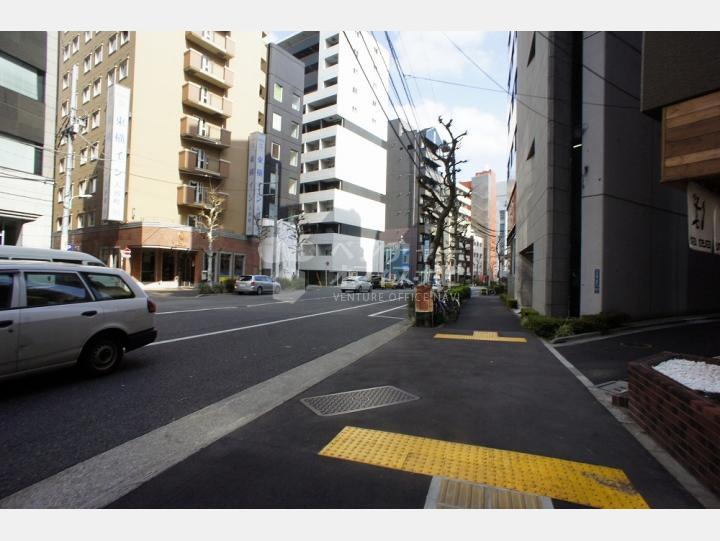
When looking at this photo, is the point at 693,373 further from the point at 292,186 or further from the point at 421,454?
→ the point at 292,186

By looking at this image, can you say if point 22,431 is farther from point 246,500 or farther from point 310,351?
point 310,351

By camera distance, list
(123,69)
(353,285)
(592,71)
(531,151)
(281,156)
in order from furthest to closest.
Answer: (281,156)
(353,285)
(123,69)
(531,151)
(592,71)

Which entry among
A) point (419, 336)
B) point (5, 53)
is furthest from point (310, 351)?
point (5, 53)

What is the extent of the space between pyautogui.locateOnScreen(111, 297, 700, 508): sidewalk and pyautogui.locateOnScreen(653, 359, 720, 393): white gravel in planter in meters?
0.81

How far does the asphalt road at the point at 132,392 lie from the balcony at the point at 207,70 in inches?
1098

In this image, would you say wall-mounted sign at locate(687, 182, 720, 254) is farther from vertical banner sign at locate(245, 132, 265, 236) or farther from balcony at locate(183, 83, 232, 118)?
balcony at locate(183, 83, 232, 118)

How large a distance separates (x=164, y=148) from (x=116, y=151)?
3561 mm

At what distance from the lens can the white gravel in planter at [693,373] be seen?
3910mm

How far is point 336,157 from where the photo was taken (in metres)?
52.8

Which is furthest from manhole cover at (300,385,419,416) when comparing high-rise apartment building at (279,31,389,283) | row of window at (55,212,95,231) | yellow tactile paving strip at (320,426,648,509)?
high-rise apartment building at (279,31,389,283)

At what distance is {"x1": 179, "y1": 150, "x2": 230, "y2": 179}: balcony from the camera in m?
30.3

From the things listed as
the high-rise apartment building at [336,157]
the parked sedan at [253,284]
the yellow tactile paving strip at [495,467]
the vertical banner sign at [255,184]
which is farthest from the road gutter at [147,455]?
the high-rise apartment building at [336,157]

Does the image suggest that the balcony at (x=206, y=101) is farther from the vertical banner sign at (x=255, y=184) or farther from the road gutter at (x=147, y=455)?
the road gutter at (x=147, y=455)

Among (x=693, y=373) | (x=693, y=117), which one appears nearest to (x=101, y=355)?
(x=693, y=373)
